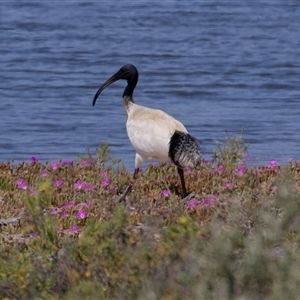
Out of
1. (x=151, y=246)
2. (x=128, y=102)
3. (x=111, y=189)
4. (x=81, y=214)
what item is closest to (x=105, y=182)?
(x=111, y=189)

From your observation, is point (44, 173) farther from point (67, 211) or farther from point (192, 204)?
point (192, 204)

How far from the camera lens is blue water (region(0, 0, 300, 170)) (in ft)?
41.5

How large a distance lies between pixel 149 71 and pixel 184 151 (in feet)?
33.9

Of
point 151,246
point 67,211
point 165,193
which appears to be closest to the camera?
point 151,246

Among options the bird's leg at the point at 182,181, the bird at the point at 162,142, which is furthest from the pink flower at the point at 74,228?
the bird's leg at the point at 182,181

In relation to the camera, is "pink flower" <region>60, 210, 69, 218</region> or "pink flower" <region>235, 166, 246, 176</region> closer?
"pink flower" <region>60, 210, 69, 218</region>

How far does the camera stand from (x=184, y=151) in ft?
24.7

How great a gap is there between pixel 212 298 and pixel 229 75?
46.2ft

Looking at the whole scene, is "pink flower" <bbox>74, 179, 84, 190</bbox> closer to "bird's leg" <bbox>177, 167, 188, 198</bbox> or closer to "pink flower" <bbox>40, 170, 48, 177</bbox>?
"pink flower" <bbox>40, 170, 48, 177</bbox>

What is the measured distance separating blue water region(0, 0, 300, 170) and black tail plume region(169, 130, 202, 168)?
2.26 meters

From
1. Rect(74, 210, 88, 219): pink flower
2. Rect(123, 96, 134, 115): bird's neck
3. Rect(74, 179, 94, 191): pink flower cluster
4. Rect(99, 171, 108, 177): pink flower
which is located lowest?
Rect(99, 171, 108, 177): pink flower

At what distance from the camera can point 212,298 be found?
10.9 ft

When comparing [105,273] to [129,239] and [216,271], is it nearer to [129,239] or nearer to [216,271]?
[129,239]

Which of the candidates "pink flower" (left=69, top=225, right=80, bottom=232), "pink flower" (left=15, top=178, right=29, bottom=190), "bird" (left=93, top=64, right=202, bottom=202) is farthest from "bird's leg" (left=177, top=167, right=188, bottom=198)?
"pink flower" (left=69, top=225, right=80, bottom=232)
